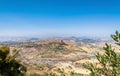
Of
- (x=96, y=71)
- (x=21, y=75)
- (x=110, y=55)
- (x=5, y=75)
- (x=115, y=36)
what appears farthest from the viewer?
(x=21, y=75)

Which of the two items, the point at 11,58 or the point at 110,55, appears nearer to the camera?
the point at 110,55

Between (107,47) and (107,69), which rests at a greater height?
(107,47)

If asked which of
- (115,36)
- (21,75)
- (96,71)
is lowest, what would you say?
(21,75)

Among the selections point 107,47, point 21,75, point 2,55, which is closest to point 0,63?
point 2,55

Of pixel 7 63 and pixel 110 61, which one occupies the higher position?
pixel 110 61

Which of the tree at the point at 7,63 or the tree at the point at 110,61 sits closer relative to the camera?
the tree at the point at 110,61

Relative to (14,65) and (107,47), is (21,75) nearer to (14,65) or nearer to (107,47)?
(14,65)

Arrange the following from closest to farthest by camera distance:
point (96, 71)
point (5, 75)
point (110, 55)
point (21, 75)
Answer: point (110, 55) < point (96, 71) < point (5, 75) < point (21, 75)

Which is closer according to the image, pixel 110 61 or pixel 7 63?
pixel 110 61

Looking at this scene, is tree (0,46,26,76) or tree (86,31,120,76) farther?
tree (0,46,26,76)

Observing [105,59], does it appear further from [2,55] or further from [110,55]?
[2,55]
